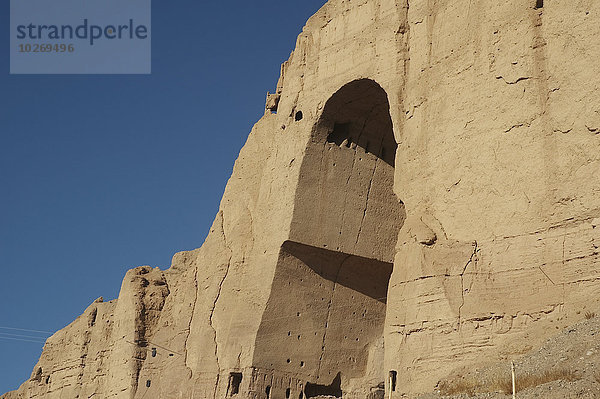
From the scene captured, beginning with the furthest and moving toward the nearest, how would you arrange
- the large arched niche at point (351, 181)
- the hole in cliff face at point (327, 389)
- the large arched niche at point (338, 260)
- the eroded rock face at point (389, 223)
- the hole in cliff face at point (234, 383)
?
the large arched niche at point (351, 181) < the hole in cliff face at point (327, 389) < the large arched niche at point (338, 260) < the hole in cliff face at point (234, 383) < the eroded rock face at point (389, 223)

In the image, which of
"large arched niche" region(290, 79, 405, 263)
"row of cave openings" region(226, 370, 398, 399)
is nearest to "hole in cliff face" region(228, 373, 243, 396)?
"row of cave openings" region(226, 370, 398, 399)

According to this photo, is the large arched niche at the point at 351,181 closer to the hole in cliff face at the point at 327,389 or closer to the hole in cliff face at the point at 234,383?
the hole in cliff face at the point at 327,389

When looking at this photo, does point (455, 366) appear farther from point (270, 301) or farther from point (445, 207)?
point (270, 301)

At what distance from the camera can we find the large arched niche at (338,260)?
76.7 ft

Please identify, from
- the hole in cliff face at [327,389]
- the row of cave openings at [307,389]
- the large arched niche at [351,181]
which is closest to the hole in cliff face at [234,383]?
the row of cave openings at [307,389]

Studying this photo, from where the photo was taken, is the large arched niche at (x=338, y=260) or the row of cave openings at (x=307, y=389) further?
the large arched niche at (x=338, y=260)

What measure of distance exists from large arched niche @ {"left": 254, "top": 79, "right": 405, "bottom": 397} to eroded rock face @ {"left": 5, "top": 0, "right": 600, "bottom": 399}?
4cm

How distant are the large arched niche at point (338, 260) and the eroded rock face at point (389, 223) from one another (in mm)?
40

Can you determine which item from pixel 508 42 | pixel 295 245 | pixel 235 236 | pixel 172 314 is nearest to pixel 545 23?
pixel 508 42

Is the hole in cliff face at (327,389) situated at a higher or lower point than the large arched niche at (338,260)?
lower

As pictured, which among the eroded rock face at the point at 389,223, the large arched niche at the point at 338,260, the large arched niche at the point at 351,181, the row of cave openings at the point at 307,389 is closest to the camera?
the eroded rock face at the point at 389,223

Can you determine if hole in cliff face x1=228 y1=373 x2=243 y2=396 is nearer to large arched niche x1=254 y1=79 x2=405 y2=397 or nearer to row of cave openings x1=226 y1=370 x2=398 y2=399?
row of cave openings x1=226 y1=370 x2=398 y2=399

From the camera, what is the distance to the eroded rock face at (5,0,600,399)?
17641 millimetres

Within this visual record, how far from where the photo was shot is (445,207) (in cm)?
1945
